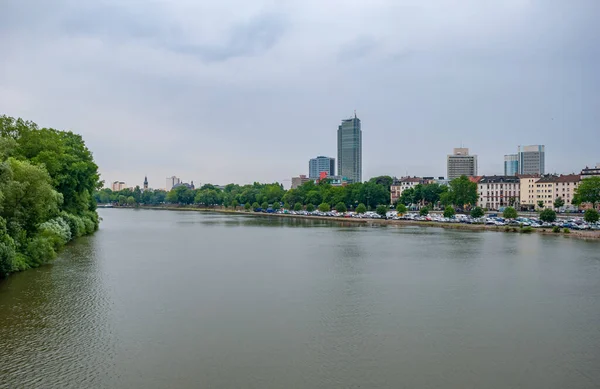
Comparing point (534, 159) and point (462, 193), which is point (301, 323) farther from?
point (534, 159)

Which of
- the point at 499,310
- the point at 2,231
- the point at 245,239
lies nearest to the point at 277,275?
the point at 499,310

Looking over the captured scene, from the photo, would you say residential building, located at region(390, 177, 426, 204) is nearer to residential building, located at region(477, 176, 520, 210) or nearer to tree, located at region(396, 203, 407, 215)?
residential building, located at region(477, 176, 520, 210)

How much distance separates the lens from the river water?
10.6 meters

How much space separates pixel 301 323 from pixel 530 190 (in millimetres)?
74624

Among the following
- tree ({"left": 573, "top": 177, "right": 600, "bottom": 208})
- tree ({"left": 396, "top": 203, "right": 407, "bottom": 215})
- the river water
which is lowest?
the river water

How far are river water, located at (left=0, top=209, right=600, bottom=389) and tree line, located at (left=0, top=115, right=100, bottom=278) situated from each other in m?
1.32

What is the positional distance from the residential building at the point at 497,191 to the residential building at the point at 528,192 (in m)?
1.81

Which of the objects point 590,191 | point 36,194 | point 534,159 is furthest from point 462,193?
point 534,159

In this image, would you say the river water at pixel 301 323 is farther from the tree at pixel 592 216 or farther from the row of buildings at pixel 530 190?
the row of buildings at pixel 530 190

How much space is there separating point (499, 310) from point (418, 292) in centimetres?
314

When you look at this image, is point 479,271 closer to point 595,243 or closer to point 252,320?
point 252,320

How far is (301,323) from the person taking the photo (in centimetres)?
1420

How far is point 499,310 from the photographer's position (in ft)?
51.9

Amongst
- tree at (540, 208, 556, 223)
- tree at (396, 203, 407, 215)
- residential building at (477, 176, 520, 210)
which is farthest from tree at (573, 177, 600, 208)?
residential building at (477, 176, 520, 210)
